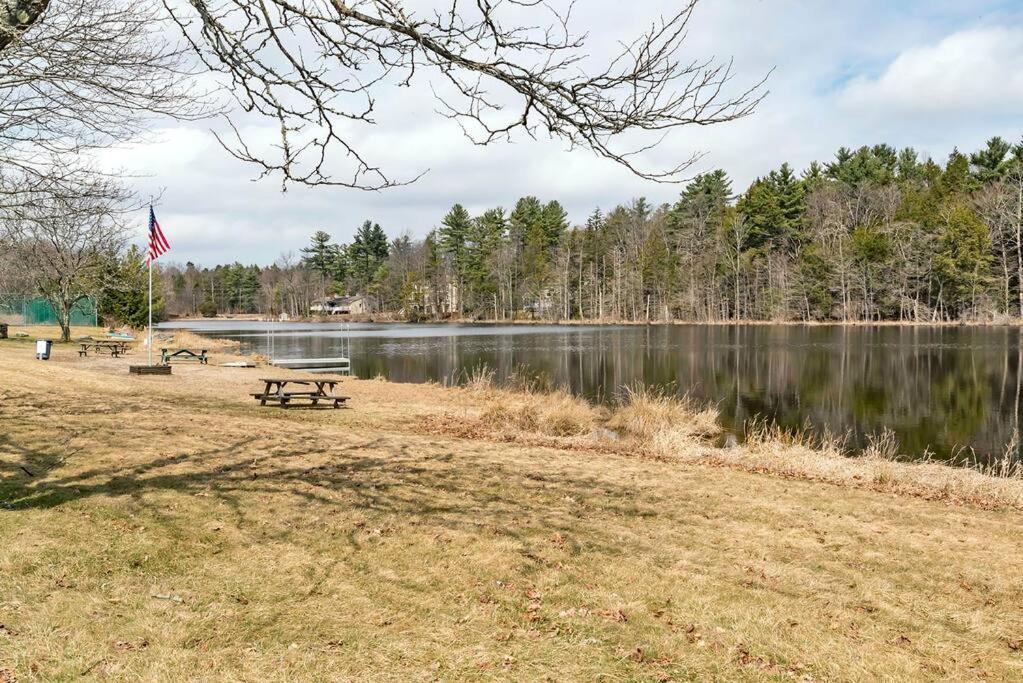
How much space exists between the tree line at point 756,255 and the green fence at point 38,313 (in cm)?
5739

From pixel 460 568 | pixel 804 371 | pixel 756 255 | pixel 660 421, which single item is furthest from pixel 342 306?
pixel 460 568

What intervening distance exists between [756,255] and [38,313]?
7121 centimetres

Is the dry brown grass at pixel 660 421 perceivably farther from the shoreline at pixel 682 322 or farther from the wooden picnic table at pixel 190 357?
the shoreline at pixel 682 322

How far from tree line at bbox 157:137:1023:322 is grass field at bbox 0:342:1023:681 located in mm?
68508

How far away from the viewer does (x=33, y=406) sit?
1178 cm

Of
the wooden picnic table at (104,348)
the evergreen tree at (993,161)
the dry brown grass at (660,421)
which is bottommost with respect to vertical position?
the dry brown grass at (660,421)

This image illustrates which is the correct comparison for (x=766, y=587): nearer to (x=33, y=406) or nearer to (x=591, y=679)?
(x=591, y=679)

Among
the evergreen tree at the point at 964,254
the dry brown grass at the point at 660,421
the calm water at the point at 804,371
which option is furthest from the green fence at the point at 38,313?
the evergreen tree at the point at 964,254

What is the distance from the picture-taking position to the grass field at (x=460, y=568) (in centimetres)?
432

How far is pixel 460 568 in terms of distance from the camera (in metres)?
5.76

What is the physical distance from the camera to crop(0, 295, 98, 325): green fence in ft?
160

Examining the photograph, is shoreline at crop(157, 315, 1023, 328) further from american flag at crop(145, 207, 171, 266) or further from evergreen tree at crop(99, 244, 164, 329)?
american flag at crop(145, 207, 171, 266)

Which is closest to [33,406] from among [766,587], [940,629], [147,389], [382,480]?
[147,389]

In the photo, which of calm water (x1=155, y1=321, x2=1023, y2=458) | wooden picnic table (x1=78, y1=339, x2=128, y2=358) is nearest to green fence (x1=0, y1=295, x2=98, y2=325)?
calm water (x1=155, y1=321, x2=1023, y2=458)
